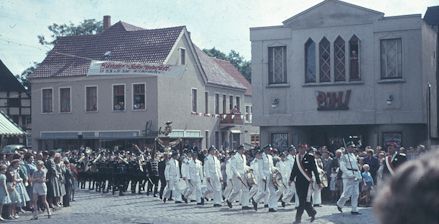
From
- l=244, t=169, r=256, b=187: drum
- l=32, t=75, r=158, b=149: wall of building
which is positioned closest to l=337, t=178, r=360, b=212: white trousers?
l=244, t=169, r=256, b=187: drum

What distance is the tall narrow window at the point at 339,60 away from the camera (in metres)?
32.1

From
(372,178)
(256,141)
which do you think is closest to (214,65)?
(256,141)

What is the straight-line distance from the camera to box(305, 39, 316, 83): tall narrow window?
32844 mm

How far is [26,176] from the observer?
1956 centimetres

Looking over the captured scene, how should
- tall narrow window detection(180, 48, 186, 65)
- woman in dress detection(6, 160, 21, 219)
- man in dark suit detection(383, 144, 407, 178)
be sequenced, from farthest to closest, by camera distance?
tall narrow window detection(180, 48, 186, 65), woman in dress detection(6, 160, 21, 219), man in dark suit detection(383, 144, 407, 178)

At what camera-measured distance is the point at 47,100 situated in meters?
47.1

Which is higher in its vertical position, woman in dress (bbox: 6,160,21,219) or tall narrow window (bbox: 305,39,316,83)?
tall narrow window (bbox: 305,39,316,83)

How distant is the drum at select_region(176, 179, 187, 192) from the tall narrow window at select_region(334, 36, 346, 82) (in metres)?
12.0

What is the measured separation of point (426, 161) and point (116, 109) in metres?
43.5

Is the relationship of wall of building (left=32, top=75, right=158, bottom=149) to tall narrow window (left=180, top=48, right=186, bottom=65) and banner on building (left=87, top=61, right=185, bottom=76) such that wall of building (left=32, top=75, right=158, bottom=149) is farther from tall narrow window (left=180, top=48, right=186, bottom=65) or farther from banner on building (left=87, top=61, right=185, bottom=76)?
banner on building (left=87, top=61, right=185, bottom=76)

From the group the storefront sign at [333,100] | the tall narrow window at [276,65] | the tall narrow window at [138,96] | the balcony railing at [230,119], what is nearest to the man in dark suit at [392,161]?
the storefront sign at [333,100]

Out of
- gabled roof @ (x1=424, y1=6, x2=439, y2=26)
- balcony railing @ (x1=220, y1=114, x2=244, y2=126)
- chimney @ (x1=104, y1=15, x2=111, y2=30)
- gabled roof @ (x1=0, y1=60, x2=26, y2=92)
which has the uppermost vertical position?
chimney @ (x1=104, y1=15, x2=111, y2=30)

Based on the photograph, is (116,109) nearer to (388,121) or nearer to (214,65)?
Answer: (214,65)

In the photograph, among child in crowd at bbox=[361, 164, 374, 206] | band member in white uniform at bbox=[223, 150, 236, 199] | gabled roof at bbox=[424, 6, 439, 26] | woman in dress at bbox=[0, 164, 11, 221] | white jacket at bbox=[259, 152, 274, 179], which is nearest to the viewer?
woman in dress at bbox=[0, 164, 11, 221]
